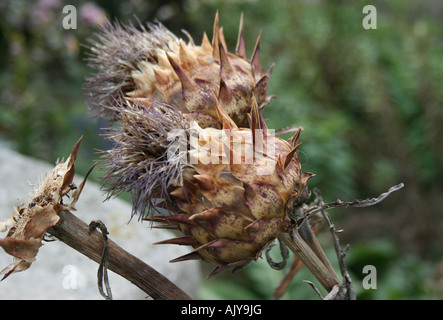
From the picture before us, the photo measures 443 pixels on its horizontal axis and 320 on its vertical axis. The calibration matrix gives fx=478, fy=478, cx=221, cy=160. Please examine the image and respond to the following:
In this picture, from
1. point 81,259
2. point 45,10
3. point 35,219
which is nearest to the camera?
point 35,219

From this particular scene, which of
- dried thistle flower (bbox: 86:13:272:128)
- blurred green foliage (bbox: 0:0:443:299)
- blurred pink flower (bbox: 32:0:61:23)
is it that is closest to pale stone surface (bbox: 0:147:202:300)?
blurred green foliage (bbox: 0:0:443:299)

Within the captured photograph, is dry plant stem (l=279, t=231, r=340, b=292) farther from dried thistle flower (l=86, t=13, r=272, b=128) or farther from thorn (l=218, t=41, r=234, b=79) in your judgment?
thorn (l=218, t=41, r=234, b=79)

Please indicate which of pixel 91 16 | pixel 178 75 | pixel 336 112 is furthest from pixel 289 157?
pixel 91 16

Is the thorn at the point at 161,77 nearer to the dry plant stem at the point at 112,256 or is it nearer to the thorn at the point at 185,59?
the thorn at the point at 185,59

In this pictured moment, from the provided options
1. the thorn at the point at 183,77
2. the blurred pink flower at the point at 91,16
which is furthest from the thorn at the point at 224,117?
the blurred pink flower at the point at 91,16

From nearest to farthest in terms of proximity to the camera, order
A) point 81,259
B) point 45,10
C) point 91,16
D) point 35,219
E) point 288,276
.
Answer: point 35,219 → point 288,276 → point 81,259 → point 91,16 → point 45,10

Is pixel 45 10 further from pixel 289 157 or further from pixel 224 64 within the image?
pixel 289 157

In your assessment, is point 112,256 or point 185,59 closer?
point 112,256
